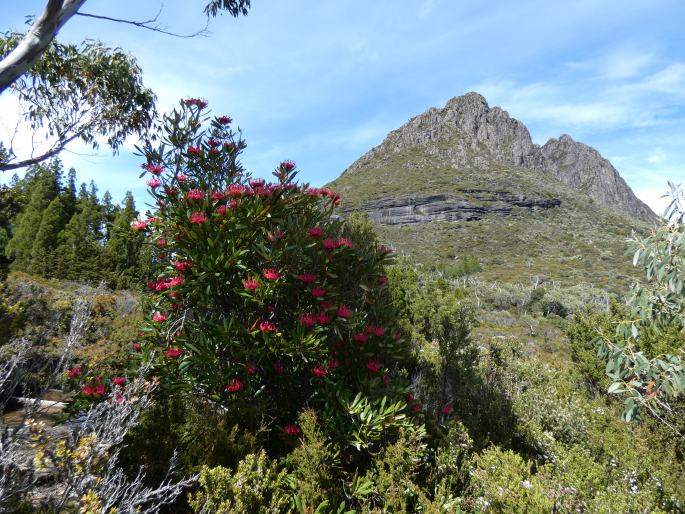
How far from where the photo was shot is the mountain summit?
212 ft

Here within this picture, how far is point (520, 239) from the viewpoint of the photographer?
73312 millimetres

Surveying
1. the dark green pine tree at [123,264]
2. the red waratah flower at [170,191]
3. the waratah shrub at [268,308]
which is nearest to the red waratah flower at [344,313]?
the waratah shrub at [268,308]

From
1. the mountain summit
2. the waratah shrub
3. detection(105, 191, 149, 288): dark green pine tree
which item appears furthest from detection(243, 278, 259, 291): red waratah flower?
the mountain summit

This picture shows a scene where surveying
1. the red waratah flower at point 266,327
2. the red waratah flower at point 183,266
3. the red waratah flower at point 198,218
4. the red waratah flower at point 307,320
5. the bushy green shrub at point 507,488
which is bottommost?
the bushy green shrub at point 507,488

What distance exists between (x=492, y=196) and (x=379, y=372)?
94.7 meters

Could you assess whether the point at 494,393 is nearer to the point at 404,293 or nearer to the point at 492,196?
the point at 404,293

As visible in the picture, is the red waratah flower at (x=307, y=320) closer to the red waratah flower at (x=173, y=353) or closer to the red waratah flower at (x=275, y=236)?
the red waratah flower at (x=275, y=236)

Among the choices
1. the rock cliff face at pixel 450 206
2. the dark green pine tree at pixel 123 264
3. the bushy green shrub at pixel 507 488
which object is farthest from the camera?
the rock cliff face at pixel 450 206

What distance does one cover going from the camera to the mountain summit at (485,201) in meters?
64.6

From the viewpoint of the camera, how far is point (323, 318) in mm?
3074

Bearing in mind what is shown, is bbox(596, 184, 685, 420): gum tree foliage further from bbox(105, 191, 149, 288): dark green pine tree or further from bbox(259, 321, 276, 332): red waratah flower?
bbox(105, 191, 149, 288): dark green pine tree

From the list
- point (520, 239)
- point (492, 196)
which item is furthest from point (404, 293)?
point (492, 196)

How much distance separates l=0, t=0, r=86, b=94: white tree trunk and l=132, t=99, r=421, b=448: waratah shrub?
3.27 ft

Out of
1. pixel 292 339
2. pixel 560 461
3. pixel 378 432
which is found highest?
pixel 292 339
